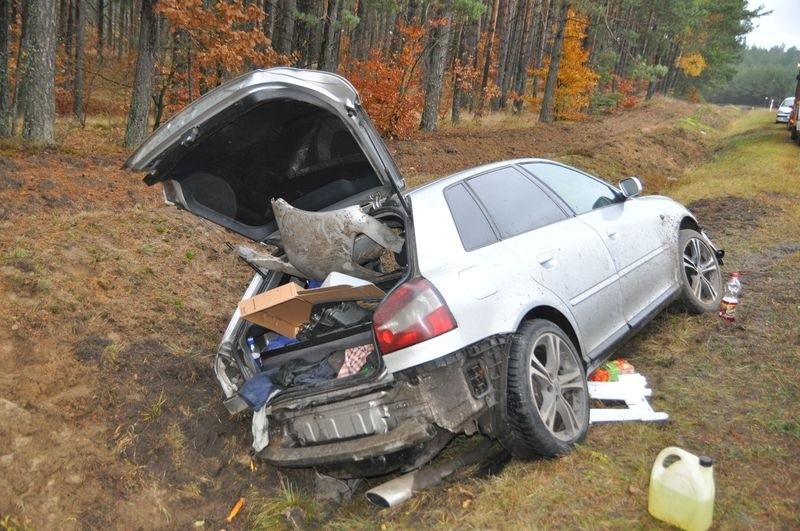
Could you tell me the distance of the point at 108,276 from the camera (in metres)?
5.54

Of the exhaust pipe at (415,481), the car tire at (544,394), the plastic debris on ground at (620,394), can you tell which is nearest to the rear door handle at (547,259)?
the car tire at (544,394)

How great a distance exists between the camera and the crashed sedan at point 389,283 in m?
3.23

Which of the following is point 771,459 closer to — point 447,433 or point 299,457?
point 447,433

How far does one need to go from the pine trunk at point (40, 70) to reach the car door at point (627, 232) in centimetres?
855

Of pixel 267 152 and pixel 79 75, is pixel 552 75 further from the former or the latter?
pixel 267 152

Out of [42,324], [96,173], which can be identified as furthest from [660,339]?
[96,173]

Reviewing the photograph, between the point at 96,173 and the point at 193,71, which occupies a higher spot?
the point at 193,71

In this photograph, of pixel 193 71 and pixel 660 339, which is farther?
pixel 193 71

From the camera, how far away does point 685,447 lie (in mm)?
3566

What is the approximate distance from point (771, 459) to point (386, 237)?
246cm

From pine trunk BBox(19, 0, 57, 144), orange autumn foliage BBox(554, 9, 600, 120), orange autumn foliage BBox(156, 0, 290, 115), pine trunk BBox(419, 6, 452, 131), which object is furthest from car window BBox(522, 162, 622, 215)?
orange autumn foliage BBox(554, 9, 600, 120)

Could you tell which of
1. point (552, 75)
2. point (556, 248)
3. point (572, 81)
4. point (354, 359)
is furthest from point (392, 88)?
point (572, 81)

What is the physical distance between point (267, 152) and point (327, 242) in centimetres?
88

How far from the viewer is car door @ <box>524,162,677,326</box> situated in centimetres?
457
